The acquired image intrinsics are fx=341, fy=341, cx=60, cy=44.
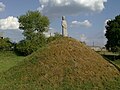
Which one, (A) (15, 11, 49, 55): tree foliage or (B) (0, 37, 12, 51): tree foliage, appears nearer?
(B) (0, 37, 12, 51): tree foliage

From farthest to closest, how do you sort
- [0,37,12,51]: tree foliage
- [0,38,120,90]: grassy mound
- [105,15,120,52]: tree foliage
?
[105,15,120,52]: tree foliage → [0,37,12,51]: tree foliage → [0,38,120,90]: grassy mound

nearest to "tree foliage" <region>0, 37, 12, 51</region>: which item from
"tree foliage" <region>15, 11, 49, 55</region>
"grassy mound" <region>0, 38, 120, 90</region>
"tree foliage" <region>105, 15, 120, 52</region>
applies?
"tree foliage" <region>15, 11, 49, 55</region>

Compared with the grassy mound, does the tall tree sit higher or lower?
higher

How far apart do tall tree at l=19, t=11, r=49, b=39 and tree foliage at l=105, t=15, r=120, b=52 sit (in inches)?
442

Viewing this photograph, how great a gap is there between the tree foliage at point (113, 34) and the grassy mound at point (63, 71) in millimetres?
35827

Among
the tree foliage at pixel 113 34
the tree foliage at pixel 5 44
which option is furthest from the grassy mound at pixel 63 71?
the tree foliage at pixel 113 34

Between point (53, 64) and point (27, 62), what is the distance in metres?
2.03

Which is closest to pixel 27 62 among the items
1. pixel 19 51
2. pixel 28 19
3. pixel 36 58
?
pixel 36 58

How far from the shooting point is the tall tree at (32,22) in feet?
194

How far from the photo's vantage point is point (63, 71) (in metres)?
20.7

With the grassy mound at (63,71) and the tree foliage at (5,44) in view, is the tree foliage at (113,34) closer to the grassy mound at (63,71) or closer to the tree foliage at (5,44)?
the tree foliage at (5,44)

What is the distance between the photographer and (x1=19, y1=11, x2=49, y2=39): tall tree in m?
59.1

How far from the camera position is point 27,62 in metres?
22.5

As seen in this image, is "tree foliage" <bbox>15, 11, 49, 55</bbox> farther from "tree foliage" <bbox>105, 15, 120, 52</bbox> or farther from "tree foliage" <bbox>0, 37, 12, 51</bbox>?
"tree foliage" <bbox>105, 15, 120, 52</bbox>
